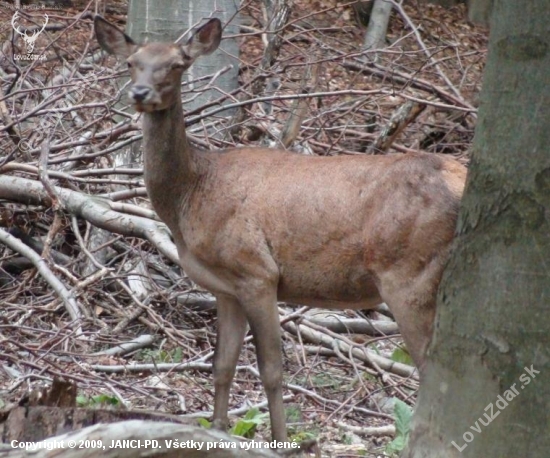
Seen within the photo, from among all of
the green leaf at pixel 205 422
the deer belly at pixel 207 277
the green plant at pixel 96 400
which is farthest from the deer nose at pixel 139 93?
the green leaf at pixel 205 422

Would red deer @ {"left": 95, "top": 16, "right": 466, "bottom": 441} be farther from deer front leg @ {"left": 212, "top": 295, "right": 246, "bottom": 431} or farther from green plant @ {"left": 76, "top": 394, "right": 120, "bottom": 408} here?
green plant @ {"left": 76, "top": 394, "right": 120, "bottom": 408}

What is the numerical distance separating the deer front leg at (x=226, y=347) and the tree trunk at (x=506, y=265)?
2700 mm

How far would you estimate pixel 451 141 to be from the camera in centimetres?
1227

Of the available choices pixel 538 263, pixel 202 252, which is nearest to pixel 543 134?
pixel 538 263

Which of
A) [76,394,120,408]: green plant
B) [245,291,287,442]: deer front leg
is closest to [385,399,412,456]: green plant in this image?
[245,291,287,442]: deer front leg

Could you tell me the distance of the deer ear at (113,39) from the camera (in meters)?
6.93

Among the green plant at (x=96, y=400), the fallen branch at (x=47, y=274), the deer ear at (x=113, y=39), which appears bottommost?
the fallen branch at (x=47, y=274)

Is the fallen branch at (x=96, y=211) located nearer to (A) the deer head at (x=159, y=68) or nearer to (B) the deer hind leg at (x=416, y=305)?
(A) the deer head at (x=159, y=68)

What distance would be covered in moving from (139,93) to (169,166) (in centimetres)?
72

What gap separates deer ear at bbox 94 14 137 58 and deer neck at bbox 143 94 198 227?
60 cm

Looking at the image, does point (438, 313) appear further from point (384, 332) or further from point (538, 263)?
point (384, 332)

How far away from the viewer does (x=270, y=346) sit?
21.8ft

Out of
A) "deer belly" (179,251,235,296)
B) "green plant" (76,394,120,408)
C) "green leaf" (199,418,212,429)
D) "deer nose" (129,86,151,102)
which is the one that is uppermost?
"deer nose" (129,86,151,102)

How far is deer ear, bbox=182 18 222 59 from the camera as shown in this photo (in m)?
6.80
